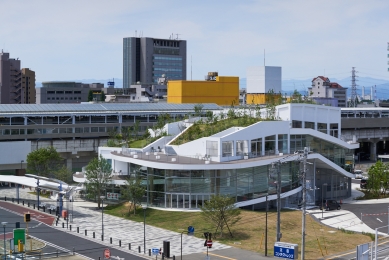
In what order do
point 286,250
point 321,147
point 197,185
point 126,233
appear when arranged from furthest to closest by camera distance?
point 321,147 → point 197,185 → point 126,233 → point 286,250

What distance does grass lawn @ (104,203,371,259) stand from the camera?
47.8m

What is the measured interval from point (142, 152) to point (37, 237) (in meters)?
19.7

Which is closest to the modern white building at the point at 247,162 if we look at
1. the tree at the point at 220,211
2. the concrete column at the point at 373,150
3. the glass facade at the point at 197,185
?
the glass facade at the point at 197,185

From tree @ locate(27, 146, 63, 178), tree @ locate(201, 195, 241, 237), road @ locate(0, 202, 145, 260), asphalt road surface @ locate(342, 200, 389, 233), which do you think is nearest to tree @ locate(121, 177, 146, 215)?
road @ locate(0, 202, 145, 260)

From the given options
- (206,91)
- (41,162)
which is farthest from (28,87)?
(41,162)

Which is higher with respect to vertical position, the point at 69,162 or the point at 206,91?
the point at 206,91

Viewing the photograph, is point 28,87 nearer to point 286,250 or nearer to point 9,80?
point 9,80

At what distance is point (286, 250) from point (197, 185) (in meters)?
20.1

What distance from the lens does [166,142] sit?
71438 mm

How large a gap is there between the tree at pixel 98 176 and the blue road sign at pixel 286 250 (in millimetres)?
27129

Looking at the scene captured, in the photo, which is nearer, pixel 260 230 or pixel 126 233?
pixel 126 233

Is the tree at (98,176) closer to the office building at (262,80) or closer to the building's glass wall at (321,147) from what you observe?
the building's glass wall at (321,147)

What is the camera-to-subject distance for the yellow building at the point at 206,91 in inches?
4628

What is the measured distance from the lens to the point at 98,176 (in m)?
64.1
